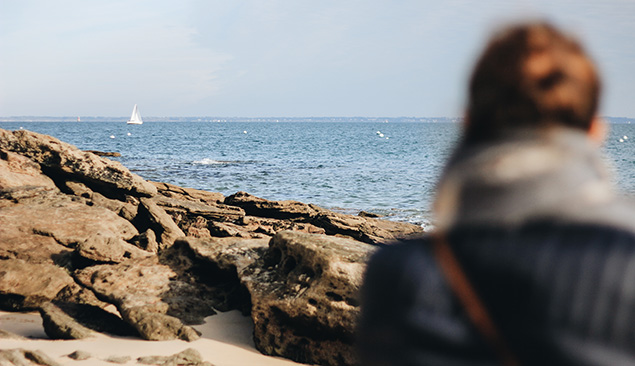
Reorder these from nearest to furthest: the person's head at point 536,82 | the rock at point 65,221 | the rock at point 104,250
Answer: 1. the person's head at point 536,82
2. the rock at point 104,250
3. the rock at point 65,221

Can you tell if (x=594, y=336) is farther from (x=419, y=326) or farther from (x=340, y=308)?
(x=340, y=308)

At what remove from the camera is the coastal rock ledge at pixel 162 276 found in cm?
598

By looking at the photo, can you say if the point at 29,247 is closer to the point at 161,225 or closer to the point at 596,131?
the point at 161,225

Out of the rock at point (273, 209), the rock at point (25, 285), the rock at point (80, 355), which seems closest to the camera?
the rock at point (80, 355)

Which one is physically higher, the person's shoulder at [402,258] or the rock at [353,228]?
the person's shoulder at [402,258]

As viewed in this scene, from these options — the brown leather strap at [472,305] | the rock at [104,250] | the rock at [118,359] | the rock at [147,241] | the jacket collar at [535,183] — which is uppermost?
the jacket collar at [535,183]

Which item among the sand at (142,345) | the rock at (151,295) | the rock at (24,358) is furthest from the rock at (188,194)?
the rock at (24,358)

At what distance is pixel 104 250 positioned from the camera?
24.6ft

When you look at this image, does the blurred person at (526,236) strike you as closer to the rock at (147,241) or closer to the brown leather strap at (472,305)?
the brown leather strap at (472,305)

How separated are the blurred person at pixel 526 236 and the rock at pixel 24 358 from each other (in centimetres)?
472

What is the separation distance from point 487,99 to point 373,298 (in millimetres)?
501

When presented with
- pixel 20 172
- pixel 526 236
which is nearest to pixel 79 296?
pixel 20 172

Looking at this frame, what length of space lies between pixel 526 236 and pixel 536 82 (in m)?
0.30

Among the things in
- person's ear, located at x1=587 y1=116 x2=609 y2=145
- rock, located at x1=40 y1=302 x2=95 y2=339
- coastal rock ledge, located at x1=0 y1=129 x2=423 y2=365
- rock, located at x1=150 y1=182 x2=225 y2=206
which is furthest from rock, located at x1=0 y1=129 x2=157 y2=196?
person's ear, located at x1=587 y1=116 x2=609 y2=145
